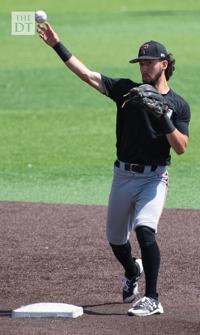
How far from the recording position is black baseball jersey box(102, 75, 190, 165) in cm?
762

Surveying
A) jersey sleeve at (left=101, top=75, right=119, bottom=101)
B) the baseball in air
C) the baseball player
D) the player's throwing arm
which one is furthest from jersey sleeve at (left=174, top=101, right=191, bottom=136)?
the baseball in air

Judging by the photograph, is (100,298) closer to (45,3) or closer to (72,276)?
(72,276)

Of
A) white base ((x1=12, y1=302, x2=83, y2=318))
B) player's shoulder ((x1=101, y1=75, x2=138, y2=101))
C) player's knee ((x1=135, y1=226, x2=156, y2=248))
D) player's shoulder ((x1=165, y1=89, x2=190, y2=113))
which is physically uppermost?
player's shoulder ((x1=101, y1=75, x2=138, y2=101))

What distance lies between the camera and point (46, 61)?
24016 mm

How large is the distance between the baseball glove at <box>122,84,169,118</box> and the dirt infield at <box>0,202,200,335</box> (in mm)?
1447

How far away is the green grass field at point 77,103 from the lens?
1349 centimetres

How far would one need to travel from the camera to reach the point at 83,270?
9.15 meters

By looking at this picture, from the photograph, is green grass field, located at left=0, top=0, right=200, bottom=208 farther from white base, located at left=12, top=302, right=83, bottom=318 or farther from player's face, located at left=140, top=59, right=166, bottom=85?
white base, located at left=12, top=302, right=83, bottom=318

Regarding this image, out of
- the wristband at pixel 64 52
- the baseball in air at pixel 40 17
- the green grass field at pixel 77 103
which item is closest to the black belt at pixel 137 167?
the wristband at pixel 64 52

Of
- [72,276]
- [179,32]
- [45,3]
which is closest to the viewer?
[72,276]

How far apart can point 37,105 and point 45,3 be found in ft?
60.2

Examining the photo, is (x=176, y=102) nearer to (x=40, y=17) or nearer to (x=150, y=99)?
(x=150, y=99)

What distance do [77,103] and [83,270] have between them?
1057 cm

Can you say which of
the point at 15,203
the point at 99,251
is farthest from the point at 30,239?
the point at 15,203
